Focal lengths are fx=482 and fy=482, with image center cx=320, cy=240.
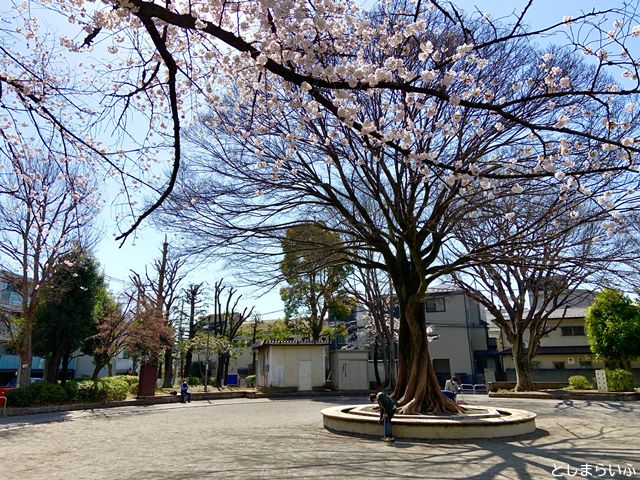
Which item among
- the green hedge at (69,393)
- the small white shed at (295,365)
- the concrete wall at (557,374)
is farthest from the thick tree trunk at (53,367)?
the concrete wall at (557,374)

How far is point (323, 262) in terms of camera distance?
13.4m

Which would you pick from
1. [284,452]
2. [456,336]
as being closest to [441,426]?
[284,452]

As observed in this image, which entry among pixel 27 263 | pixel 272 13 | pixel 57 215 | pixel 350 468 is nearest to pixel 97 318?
pixel 27 263

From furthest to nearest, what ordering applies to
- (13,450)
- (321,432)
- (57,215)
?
(57,215) < (321,432) < (13,450)

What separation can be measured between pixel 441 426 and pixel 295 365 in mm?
18146

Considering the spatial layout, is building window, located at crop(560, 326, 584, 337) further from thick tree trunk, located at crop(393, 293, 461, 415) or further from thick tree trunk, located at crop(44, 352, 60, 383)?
thick tree trunk, located at crop(44, 352, 60, 383)

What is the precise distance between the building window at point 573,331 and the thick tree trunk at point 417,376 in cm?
2661

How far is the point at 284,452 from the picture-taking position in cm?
789

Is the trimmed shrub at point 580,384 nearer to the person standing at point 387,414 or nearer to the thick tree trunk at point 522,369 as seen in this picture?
the thick tree trunk at point 522,369

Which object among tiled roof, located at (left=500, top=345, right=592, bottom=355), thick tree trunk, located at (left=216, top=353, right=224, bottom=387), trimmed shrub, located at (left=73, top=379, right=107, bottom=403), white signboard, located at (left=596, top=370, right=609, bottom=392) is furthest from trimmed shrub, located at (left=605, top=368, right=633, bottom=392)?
thick tree trunk, located at (left=216, top=353, right=224, bottom=387)

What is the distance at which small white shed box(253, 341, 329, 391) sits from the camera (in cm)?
2653

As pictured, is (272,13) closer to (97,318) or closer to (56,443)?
(56,443)

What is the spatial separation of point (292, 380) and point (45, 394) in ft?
42.2

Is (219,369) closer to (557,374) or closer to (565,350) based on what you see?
(557,374)
